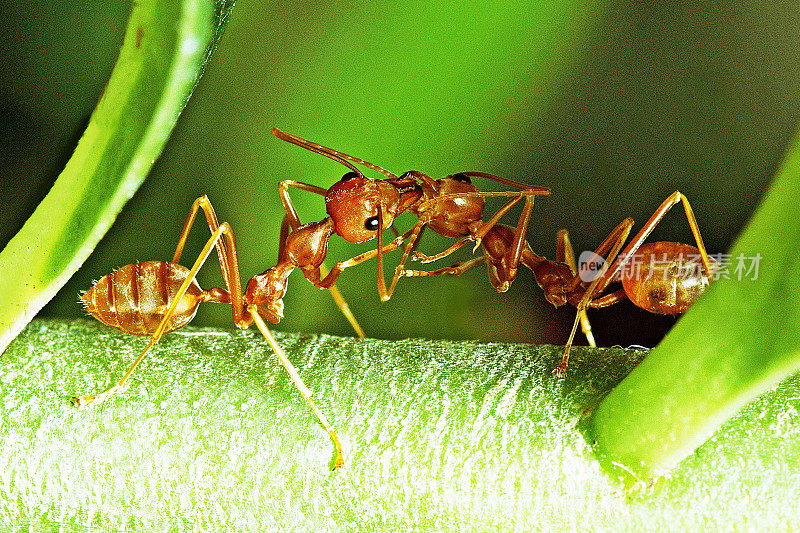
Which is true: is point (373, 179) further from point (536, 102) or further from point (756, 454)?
point (756, 454)

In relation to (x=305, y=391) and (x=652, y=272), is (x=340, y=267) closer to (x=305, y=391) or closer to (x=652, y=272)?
(x=652, y=272)

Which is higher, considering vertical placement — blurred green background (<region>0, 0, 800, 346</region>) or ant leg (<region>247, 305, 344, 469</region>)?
blurred green background (<region>0, 0, 800, 346</region>)

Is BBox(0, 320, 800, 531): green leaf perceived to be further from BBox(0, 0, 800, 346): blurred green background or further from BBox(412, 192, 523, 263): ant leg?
BBox(412, 192, 523, 263): ant leg

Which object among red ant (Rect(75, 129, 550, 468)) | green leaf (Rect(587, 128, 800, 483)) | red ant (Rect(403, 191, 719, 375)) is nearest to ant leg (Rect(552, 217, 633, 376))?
red ant (Rect(403, 191, 719, 375))

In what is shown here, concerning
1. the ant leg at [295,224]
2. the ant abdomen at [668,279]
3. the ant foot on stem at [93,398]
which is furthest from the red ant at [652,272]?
the ant foot on stem at [93,398]

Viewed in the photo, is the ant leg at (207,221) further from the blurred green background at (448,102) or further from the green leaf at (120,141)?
the green leaf at (120,141)
